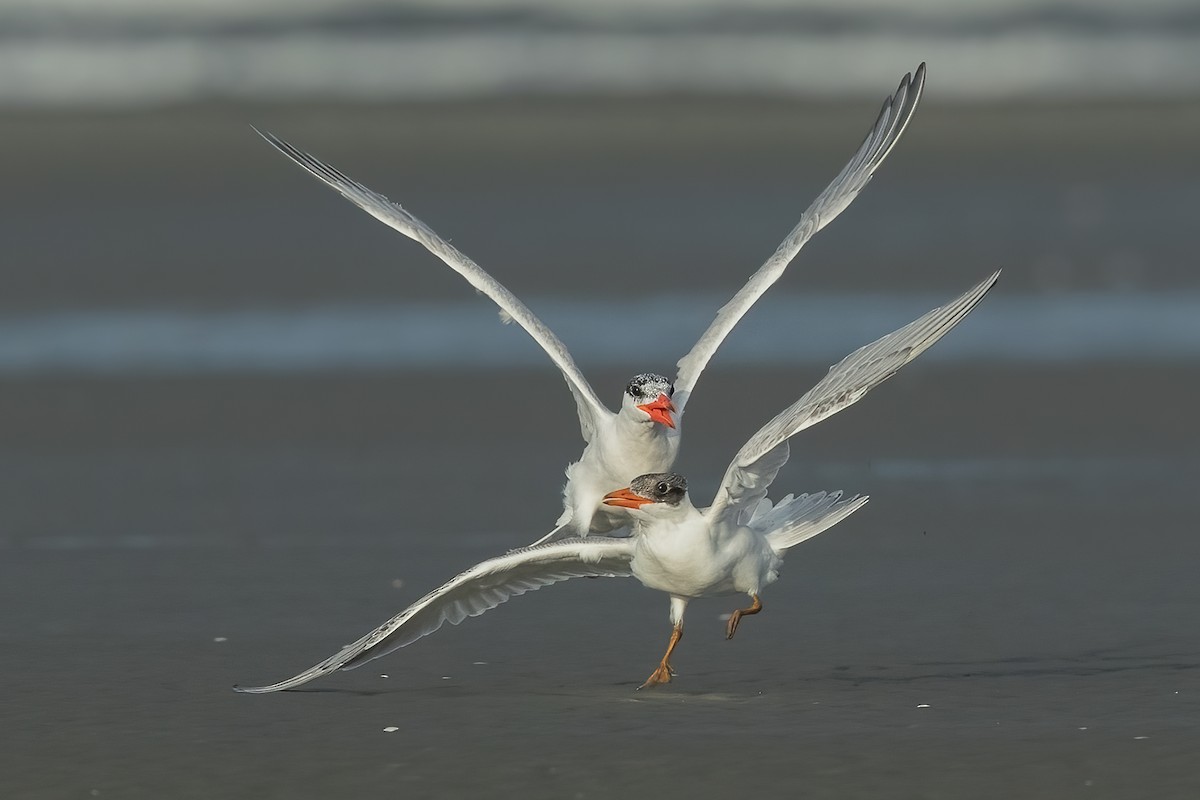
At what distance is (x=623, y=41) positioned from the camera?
1149 inches

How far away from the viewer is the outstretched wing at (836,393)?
779 cm

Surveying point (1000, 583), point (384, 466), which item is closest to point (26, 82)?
point (384, 466)

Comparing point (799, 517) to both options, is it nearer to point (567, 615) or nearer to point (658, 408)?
point (658, 408)

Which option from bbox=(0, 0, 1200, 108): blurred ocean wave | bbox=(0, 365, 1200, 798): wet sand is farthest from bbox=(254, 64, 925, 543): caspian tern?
bbox=(0, 0, 1200, 108): blurred ocean wave

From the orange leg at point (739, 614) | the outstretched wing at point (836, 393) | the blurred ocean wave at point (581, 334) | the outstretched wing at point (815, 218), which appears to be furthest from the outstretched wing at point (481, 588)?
the blurred ocean wave at point (581, 334)

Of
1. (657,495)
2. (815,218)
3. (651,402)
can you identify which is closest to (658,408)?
(651,402)

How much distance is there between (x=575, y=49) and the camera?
2933 cm

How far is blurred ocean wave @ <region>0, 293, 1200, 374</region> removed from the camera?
54.6 feet

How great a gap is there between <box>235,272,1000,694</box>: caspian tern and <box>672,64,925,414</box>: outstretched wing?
4.75 feet

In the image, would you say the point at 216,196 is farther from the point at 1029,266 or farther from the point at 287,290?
the point at 1029,266

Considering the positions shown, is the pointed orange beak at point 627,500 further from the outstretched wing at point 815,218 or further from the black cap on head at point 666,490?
the outstretched wing at point 815,218

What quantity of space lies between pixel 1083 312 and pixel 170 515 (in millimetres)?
8299

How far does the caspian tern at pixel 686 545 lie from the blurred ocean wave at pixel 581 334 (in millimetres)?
7230

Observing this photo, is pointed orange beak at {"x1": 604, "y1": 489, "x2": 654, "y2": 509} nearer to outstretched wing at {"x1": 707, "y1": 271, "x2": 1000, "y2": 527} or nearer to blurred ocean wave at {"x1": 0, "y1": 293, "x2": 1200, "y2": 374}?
outstretched wing at {"x1": 707, "y1": 271, "x2": 1000, "y2": 527}
